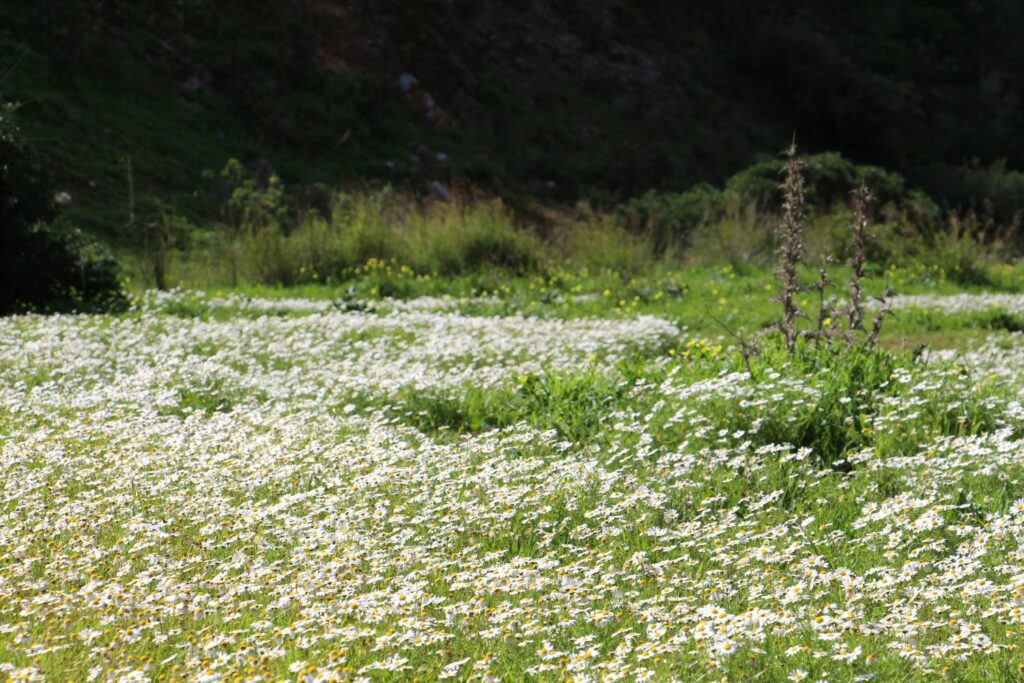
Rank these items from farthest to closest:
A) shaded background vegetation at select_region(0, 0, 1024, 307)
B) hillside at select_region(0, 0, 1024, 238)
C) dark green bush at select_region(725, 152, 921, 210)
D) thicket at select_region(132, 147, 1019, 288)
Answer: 1. hillside at select_region(0, 0, 1024, 238)
2. dark green bush at select_region(725, 152, 921, 210)
3. shaded background vegetation at select_region(0, 0, 1024, 307)
4. thicket at select_region(132, 147, 1019, 288)

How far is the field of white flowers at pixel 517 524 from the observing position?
145 inches

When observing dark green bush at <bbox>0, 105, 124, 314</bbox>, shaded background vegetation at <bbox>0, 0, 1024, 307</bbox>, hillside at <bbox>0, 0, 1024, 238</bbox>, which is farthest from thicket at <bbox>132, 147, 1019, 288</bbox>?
hillside at <bbox>0, 0, 1024, 238</bbox>

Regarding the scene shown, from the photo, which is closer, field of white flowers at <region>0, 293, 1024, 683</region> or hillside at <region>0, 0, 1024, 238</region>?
field of white flowers at <region>0, 293, 1024, 683</region>

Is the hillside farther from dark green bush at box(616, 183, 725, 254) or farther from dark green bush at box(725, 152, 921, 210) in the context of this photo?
dark green bush at box(725, 152, 921, 210)

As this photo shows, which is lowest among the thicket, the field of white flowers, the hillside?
the thicket

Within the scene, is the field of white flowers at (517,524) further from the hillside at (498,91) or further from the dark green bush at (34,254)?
the hillside at (498,91)

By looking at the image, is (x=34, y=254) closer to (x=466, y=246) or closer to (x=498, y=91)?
(x=466, y=246)

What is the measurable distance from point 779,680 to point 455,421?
4344 mm

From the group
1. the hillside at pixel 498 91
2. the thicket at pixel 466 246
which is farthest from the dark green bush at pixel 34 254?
the hillside at pixel 498 91

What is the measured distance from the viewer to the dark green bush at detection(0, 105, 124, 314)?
43.5ft

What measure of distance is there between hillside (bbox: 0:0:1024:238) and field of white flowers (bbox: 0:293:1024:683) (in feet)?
46.2

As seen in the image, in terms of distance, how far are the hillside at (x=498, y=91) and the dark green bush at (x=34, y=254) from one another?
6.01m

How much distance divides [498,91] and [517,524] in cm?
3122

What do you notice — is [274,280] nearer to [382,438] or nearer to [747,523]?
[382,438]
